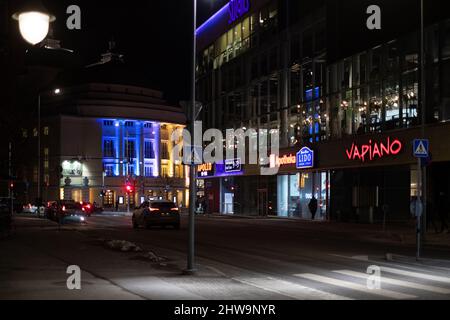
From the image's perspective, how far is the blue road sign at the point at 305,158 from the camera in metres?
45.3

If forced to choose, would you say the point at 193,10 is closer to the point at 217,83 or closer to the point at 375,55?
the point at 375,55

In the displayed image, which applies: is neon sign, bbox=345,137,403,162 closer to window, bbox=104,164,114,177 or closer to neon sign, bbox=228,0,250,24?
neon sign, bbox=228,0,250,24

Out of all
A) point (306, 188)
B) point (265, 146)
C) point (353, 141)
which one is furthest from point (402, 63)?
point (265, 146)

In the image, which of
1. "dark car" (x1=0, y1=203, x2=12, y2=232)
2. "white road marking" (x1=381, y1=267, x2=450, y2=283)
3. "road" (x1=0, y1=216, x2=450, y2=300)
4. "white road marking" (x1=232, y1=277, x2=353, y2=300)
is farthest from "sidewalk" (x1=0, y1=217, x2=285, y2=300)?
"white road marking" (x1=381, y1=267, x2=450, y2=283)

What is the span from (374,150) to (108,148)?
71867mm

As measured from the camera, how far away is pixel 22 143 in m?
22.0

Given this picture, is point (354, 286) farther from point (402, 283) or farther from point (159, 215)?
point (159, 215)

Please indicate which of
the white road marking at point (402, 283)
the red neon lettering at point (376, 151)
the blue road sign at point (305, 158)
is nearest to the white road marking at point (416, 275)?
the white road marking at point (402, 283)

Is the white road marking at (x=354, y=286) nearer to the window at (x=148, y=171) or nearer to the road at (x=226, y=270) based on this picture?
the road at (x=226, y=270)

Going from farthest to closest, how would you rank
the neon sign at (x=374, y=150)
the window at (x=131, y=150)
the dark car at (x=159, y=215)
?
the window at (x=131, y=150) < the neon sign at (x=374, y=150) < the dark car at (x=159, y=215)

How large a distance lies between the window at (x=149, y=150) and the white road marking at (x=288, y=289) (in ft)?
312

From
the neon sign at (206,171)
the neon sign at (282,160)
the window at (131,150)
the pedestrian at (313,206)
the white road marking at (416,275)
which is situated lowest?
the white road marking at (416,275)

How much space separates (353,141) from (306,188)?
7.98 metres

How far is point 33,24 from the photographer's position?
6.82 m
